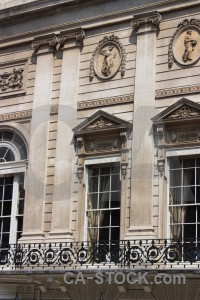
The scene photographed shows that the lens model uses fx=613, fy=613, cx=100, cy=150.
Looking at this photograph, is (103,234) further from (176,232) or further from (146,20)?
(146,20)

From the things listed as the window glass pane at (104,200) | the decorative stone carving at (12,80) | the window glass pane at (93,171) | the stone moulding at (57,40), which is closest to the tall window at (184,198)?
the window glass pane at (104,200)

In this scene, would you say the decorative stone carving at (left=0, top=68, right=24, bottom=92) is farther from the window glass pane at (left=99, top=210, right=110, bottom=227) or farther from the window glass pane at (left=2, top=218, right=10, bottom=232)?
the window glass pane at (left=99, top=210, right=110, bottom=227)

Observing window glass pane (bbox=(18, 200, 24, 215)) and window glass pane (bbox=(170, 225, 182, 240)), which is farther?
window glass pane (bbox=(18, 200, 24, 215))

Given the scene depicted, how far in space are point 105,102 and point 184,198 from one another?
12.1ft

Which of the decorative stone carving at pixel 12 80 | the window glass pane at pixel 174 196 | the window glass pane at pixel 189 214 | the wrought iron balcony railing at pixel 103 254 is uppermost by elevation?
the decorative stone carving at pixel 12 80

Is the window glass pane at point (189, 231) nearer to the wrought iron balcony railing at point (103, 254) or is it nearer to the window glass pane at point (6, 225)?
the wrought iron balcony railing at point (103, 254)

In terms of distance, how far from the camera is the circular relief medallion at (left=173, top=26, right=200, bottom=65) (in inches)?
651

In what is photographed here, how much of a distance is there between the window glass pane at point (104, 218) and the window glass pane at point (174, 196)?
6.08ft

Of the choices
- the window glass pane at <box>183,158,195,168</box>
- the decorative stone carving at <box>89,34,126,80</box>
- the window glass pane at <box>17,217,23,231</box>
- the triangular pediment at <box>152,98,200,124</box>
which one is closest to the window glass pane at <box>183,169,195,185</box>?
the window glass pane at <box>183,158,195,168</box>

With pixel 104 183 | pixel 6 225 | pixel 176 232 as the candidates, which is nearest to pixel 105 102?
pixel 104 183

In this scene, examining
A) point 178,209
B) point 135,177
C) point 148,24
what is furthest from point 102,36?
point 178,209

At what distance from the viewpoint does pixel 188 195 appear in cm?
1583

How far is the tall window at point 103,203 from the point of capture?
16625mm

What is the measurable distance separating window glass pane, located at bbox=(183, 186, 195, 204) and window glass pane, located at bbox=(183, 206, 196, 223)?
0.52 ft
